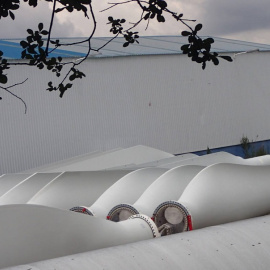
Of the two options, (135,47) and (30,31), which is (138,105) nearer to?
(135,47)

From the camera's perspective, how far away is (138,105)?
1822cm

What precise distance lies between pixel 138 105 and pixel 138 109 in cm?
11

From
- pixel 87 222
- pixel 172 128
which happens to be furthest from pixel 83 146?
pixel 87 222

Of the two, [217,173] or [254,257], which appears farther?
[217,173]

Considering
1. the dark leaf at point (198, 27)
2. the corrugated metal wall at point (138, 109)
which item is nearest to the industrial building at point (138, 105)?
the corrugated metal wall at point (138, 109)

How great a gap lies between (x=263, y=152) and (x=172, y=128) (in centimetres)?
353

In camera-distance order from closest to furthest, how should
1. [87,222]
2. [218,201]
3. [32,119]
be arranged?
[87,222], [218,201], [32,119]

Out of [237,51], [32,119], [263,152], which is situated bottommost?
[263,152]

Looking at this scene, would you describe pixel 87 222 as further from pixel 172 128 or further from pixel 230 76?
pixel 230 76

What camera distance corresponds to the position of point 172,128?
62.4 ft

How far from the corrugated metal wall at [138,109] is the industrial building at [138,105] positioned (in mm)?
25

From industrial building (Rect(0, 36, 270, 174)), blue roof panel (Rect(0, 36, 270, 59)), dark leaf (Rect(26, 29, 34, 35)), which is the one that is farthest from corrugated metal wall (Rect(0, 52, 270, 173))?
dark leaf (Rect(26, 29, 34, 35))

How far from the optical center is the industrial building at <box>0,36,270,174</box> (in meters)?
15.9

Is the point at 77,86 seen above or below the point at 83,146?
above
